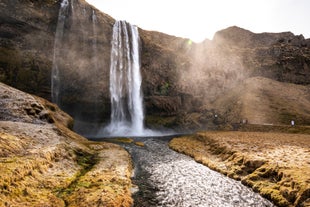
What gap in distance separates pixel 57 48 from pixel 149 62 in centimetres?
2698

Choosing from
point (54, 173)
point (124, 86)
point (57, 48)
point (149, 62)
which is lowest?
point (54, 173)

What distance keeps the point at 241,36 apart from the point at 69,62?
80.4 m

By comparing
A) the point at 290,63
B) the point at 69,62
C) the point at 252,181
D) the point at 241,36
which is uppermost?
the point at 241,36

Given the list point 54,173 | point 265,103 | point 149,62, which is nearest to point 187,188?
point 54,173

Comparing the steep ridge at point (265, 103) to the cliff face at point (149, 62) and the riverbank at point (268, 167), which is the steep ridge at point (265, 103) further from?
the riverbank at point (268, 167)

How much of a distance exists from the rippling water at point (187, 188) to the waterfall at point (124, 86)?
34192mm

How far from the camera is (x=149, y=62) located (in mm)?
67875

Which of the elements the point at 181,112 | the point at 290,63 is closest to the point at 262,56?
the point at 290,63

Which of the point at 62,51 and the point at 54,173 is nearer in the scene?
the point at 54,173

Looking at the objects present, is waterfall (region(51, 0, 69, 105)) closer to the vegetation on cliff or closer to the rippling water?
the vegetation on cliff

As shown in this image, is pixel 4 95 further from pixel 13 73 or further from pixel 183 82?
pixel 183 82

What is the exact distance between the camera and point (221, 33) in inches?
4026

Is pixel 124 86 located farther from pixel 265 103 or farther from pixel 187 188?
pixel 187 188

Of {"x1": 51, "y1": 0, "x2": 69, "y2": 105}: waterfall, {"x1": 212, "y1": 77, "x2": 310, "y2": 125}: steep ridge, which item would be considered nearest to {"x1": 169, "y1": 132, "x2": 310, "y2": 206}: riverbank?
{"x1": 212, "y1": 77, "x2": 310, "y2": 125}: steep ridge
